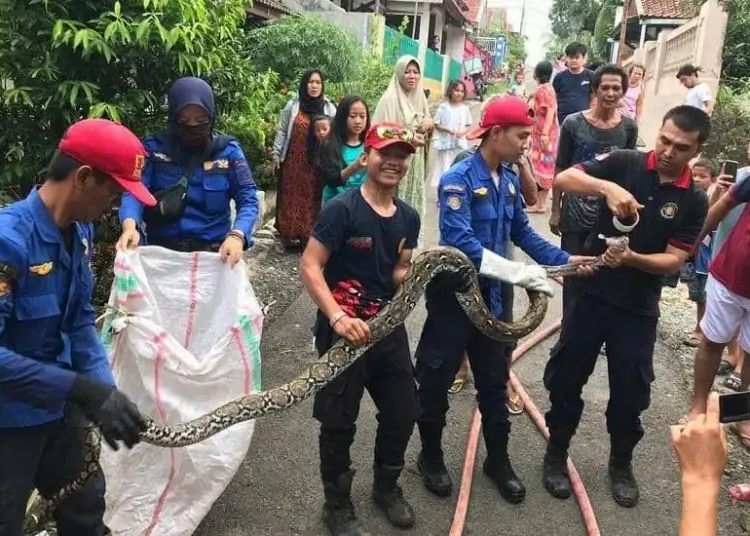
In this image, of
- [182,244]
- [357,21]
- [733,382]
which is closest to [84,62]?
[182,244]

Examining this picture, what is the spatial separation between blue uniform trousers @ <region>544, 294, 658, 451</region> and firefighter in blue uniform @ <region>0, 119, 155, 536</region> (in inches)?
101

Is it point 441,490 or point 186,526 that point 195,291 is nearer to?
point 186,526

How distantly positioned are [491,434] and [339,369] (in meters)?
1.25

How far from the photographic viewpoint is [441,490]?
12.5 feet

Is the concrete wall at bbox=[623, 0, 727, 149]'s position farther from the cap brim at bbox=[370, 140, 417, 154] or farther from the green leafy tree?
the cap brim at bbox=[370, 140, 417, 154]

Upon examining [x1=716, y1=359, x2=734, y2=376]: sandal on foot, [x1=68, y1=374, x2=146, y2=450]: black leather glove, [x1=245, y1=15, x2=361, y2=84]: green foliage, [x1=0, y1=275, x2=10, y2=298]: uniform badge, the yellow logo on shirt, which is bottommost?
[x1=716, y1=359, x2=734, y2=376]: sandal on foot

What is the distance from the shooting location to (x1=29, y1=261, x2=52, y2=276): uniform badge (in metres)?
2.22

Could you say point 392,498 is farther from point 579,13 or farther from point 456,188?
point 579,13

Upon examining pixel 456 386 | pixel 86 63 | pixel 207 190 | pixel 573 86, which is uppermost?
pixel 573 86

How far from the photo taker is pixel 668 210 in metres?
3.59

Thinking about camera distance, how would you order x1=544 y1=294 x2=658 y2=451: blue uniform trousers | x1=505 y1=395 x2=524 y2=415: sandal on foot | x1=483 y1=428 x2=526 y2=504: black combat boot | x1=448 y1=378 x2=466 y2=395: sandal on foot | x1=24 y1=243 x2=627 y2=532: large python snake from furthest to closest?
x1=448 y1=378 x2=466 y2=395: sandal on foot
x1=505 y1=395 x2=524 y2=415: sandal on foot
x1=483 y1=428 x2=526 y2=504: black combat boot
x1=544 y1=294 x2=658 y2=451: blue uniform trousers
x1=24 y1=243 x2=627 y2=532: large python snake

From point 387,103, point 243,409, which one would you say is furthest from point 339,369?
point 387,103

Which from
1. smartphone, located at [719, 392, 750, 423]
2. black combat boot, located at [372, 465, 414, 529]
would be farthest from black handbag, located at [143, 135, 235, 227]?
smartphone, located at [719, 392, 750, 423]

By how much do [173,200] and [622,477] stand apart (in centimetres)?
313
